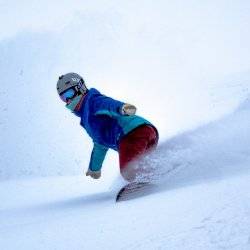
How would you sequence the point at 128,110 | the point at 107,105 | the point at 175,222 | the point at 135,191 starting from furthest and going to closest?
the point at 107,105 < the point at 128,110 < the point at 135,191 < the point at 175,222

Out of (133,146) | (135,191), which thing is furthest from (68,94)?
(135,191)

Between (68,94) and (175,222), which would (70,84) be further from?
(175,222)

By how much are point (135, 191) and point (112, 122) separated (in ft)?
2.98

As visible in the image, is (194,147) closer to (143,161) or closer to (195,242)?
(143,161)

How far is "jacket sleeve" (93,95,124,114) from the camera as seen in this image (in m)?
3.27

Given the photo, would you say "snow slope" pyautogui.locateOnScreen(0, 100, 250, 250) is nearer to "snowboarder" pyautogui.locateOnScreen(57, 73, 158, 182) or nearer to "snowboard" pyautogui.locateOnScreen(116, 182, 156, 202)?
"snowboard" pyautogui.locateOnScreen(116, 182, 156, 202)

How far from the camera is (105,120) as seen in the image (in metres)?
3.41

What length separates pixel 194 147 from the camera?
3.39m

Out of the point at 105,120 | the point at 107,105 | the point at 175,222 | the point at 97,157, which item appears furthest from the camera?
the point at 97,157

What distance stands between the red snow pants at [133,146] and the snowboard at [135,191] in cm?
29

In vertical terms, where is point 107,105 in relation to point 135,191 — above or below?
above

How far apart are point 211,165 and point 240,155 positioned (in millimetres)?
273

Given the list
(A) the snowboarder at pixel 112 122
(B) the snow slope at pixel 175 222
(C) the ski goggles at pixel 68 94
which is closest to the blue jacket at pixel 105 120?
(A) the snowboarder at pixel 112 122

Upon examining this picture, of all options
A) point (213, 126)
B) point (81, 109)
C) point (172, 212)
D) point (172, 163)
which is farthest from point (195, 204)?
point (213, 126)
